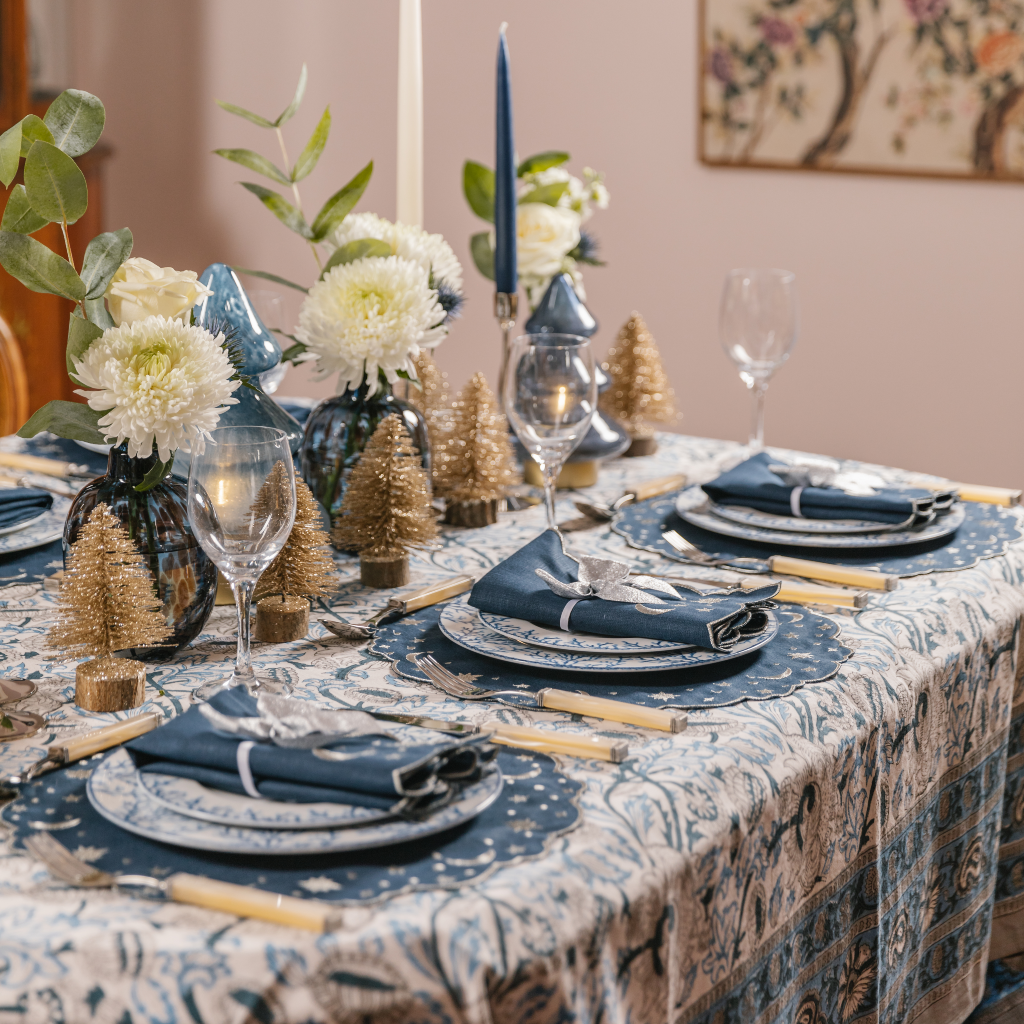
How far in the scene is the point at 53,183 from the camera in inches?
38.0

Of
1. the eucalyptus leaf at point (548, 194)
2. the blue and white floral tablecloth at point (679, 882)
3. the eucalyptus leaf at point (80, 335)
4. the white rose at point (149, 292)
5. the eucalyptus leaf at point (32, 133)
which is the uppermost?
the eucalyptus leaf at point (32, 133)

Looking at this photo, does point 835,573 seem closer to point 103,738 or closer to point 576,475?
point 576,475

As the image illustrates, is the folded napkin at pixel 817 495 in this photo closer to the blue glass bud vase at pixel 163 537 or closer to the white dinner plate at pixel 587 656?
the white dinner plate at pixel 587 656

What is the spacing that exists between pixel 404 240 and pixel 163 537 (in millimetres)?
466

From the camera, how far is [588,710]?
2.88 feet

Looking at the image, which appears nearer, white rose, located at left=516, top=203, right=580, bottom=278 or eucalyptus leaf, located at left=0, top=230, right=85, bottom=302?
eucalyptus leaf, located at left=0, top=230, right=85, bottom=302

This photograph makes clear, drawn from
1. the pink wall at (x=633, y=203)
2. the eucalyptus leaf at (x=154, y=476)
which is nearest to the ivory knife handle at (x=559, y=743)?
the eucalyptus leaf at (x=154, y=476)

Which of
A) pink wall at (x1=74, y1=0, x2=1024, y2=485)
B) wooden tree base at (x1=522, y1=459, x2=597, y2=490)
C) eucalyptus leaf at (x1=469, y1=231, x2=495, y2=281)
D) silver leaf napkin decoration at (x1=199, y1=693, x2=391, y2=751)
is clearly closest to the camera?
silver leaf napkin decoration at (x1=199, y1=693, x2=391, y2=751)

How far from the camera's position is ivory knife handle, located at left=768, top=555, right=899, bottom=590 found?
3.81 feet

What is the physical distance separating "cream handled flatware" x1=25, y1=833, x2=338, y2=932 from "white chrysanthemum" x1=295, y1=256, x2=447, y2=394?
64 cm

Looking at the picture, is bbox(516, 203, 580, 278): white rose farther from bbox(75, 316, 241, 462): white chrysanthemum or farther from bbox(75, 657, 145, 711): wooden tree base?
bbox(75, 657, 145, 711): wooden tree base

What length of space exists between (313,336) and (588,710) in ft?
1.69

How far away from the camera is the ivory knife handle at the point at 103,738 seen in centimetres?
79

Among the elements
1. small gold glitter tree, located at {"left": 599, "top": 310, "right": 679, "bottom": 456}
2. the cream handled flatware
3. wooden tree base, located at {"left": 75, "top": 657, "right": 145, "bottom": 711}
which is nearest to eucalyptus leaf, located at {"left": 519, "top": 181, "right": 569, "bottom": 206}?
small gold glitter tree, located at {"left": 599, "top": 310, "right": 679, "bottom": 456}
